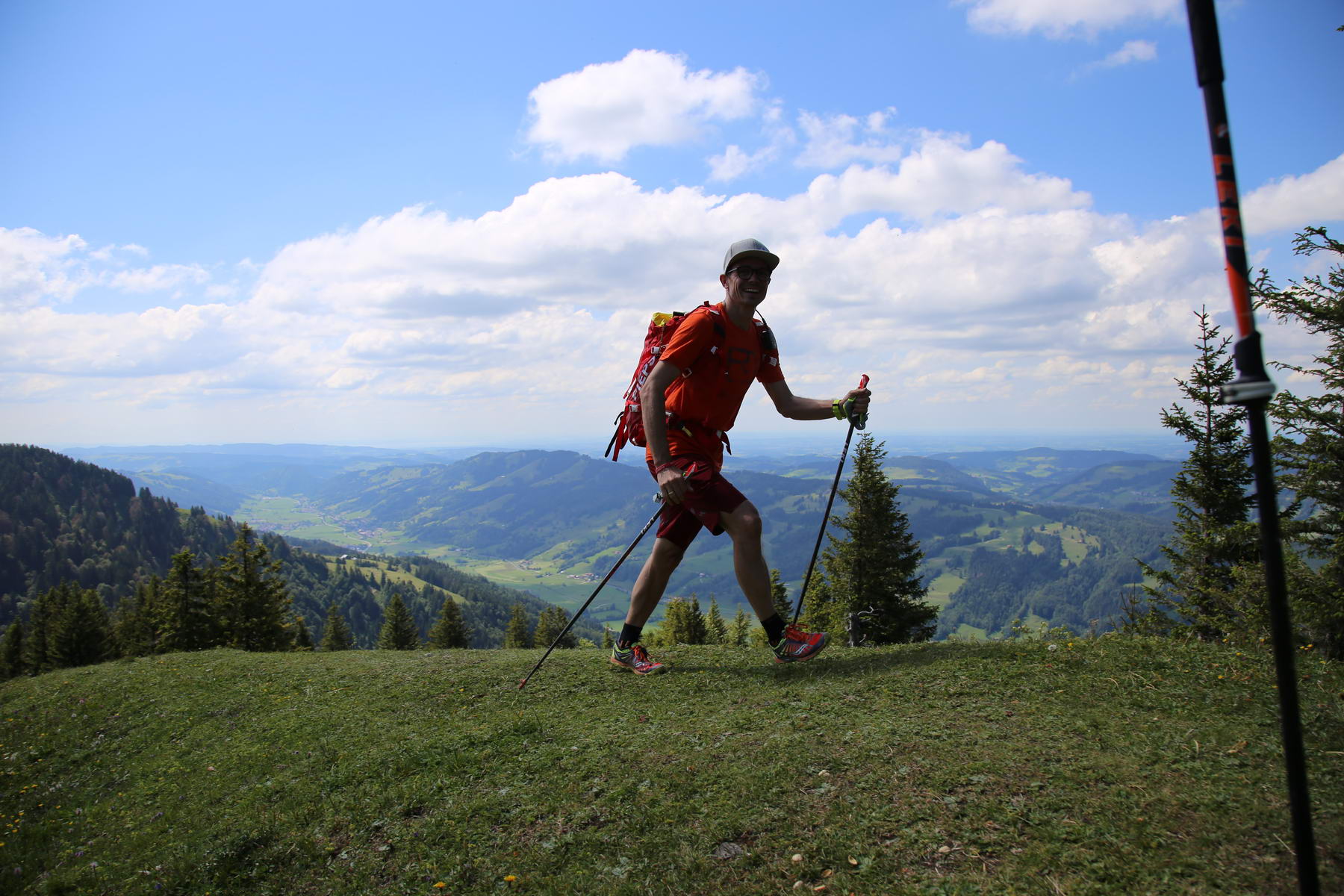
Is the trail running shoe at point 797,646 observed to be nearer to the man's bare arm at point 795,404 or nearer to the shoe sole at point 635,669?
the shoe sole at point 635,669

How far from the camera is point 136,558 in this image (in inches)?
6053

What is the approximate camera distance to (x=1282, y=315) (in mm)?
9938

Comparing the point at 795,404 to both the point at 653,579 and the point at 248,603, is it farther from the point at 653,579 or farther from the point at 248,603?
the point at 248,603

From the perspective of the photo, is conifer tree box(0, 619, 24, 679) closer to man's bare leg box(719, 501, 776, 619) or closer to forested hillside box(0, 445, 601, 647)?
man's bare leg box(719, 501, 776, 619)

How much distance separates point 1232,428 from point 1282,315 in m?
9.86

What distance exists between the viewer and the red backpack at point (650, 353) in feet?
19.4

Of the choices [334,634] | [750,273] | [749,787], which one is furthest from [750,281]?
[334,634]

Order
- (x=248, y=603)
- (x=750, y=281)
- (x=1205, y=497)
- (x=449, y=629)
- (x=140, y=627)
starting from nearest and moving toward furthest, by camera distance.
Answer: (x=750, y=281) < (x=1205, y=497) < (x=248, y=603) < (x=140, y=627) < (x=449, y=629)

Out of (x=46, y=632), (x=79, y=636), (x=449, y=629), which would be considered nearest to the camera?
(x=79, y=636)

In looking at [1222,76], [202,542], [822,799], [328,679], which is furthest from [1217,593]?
[202,542]

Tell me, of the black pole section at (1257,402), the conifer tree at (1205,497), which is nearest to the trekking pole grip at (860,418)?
the black pole section at (1257,402)

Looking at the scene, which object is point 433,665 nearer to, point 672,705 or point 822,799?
point 672,705

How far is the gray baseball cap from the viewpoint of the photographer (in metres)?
5.75

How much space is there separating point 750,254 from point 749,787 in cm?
419
